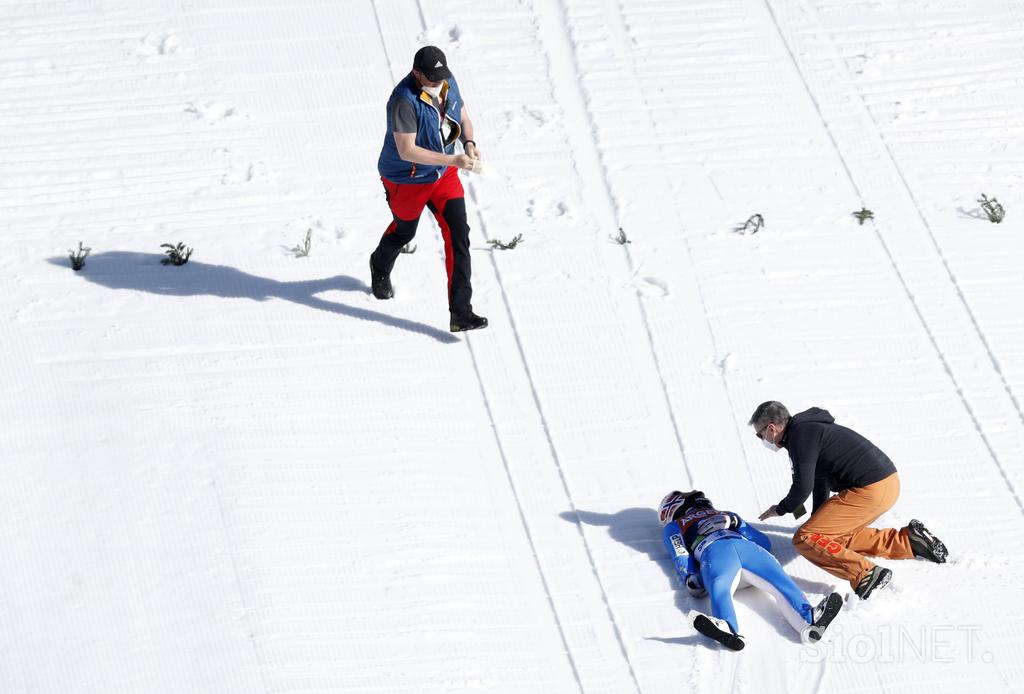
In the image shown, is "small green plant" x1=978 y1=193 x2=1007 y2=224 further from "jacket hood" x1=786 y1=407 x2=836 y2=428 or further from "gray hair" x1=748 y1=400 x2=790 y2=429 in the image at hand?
"gray hair" x1=748 y1=400 x2=790 y2=429

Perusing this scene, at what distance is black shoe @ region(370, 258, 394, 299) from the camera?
8289mm

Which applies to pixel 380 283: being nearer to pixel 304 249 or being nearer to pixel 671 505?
pixel 304 249

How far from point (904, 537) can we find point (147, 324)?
438cm

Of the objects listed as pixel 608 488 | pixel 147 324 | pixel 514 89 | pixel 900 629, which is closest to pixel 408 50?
pixel 514 89

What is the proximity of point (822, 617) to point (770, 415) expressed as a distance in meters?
0.96

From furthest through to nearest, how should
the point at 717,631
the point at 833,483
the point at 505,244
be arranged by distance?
the point at 505,244 → the point at 833,483 → the point at 717,631

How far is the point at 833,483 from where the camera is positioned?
6855 mm

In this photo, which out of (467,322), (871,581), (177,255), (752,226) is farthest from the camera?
(752,226)

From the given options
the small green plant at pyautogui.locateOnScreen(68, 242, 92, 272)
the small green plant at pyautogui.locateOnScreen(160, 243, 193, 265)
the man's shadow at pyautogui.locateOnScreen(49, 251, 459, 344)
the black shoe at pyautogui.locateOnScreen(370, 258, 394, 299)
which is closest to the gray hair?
the man's shadow at pyautogui.locateOnScreen(49, 251, 459, 344)

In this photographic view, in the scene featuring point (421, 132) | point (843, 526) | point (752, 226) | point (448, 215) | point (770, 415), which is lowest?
point (843, 526)

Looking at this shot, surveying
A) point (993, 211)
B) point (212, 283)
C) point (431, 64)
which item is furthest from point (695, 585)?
point (993, 211)

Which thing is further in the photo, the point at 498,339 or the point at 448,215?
the point at 498,339

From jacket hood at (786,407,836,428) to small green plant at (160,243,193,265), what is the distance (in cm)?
394

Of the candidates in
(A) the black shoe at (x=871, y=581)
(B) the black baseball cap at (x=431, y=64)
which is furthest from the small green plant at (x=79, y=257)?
(A) the black shoe at (x=871, y=581)
